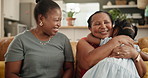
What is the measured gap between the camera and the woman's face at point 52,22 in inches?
50.4

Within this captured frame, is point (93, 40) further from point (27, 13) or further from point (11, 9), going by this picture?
point (27, 13)

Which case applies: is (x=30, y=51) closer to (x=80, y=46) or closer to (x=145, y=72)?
(x=80, y=46)

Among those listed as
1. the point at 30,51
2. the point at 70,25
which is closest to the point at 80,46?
the point at 30,51

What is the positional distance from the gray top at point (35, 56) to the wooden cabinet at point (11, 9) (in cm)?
402

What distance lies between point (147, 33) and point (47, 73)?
3.33 meters

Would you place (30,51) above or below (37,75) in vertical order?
above

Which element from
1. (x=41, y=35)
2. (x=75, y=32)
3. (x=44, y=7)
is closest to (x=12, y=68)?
(x=41, y=35)

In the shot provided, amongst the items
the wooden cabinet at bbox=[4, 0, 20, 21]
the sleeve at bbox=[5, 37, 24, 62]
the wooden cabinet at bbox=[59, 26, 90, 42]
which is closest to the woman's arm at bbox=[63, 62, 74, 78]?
the sleeve at bbox=[5, 37, 24, 62]

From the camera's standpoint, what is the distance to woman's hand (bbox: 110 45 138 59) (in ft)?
3.68

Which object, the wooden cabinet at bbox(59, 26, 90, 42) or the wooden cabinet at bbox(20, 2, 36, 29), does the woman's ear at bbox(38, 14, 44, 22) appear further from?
the wooden cabinet at bbox(20, 2, 36, 29)

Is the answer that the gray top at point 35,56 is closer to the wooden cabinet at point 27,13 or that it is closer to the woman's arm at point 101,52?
the woman's arm at point 101,52

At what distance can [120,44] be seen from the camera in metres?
1.17

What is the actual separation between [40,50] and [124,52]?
0.50 meters

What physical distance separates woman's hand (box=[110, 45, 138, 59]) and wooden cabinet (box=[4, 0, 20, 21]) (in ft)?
14.3
